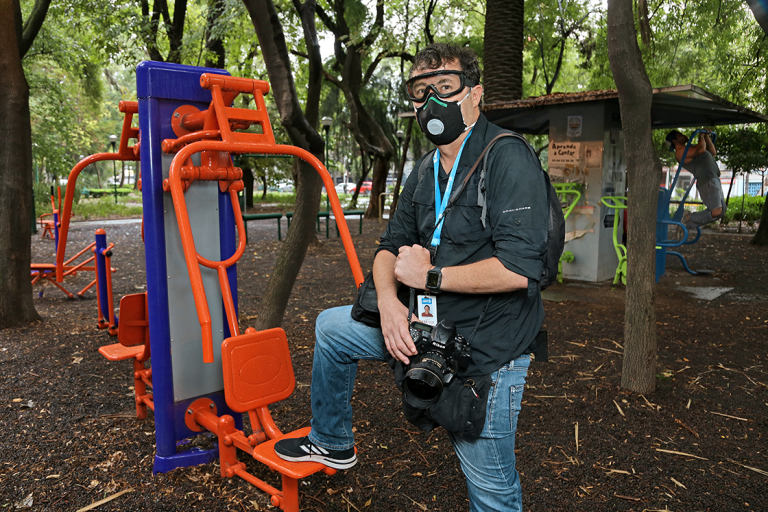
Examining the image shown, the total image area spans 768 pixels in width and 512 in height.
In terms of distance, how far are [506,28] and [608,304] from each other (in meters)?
4.43

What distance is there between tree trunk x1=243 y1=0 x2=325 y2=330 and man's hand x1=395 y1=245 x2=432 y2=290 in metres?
2.78

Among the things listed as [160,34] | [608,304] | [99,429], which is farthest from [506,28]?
[99,429]

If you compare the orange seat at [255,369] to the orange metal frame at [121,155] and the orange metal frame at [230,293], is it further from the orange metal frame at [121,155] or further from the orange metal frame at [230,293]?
the orange metal frame at [121,155]

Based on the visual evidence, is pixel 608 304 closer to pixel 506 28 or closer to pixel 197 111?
pixel 506 28

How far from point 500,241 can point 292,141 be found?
10.9 feet

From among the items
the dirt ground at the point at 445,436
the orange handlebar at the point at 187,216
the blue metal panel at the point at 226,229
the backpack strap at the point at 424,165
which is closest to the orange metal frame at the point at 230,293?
the orange handlebar at the point at 187,216

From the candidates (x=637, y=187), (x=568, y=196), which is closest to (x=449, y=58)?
(x=637, y=187)

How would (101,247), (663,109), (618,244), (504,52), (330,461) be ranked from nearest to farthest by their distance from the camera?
1. (330,461)
2. (101,247)
3. (618,244)
4. (663,109)
5. (504,52)

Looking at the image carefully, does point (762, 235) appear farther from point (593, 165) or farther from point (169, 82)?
point (169, 82)

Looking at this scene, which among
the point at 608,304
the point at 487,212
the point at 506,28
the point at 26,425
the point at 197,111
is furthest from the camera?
the point at 506,28

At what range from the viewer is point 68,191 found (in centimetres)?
317

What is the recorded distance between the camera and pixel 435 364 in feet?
5.30

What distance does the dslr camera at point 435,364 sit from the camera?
161cm

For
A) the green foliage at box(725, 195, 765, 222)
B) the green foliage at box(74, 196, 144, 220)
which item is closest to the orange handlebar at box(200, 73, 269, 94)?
the green foliage at box(725, 195, 765, 222)
